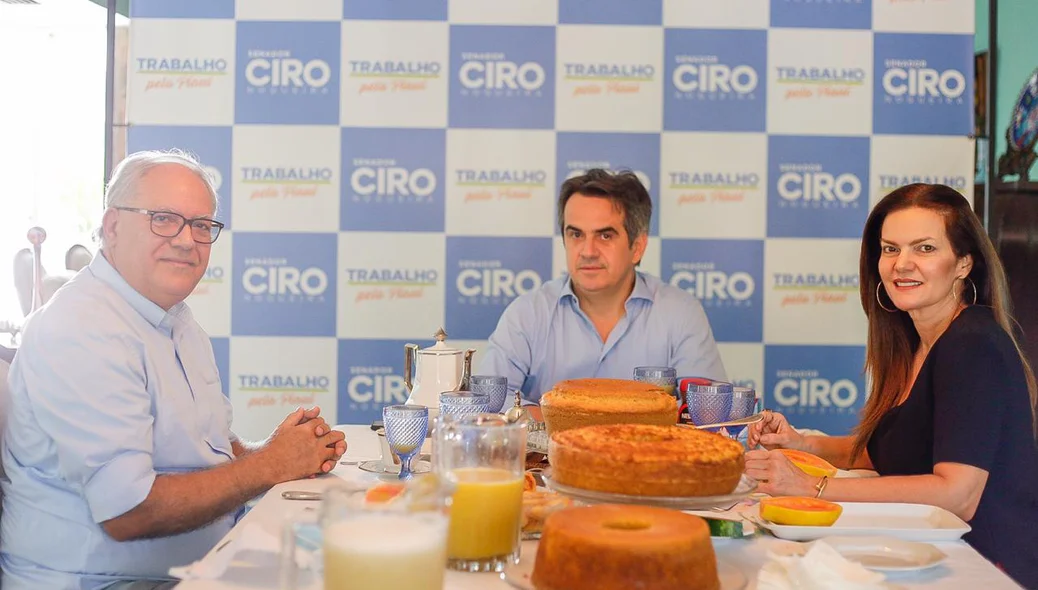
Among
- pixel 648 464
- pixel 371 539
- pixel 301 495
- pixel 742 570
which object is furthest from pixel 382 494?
pixel 301 495

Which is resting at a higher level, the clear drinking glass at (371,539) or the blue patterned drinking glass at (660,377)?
the blue patterned drinking glass at (660,377)

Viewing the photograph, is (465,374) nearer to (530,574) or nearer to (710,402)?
(710,402)

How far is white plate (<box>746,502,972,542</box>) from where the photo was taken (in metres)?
1.46

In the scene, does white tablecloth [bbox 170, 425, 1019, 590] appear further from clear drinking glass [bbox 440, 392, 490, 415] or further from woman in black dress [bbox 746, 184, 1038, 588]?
clear drinking glass [bbox 440, 392, 490, 415]

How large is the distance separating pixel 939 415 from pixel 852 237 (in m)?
2.19

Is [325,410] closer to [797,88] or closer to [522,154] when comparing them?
[522,154]

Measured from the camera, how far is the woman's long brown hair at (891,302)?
2125 millimetres

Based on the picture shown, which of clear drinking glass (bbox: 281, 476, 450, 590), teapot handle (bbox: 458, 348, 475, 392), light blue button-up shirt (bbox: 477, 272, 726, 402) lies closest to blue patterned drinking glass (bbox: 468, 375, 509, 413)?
teapot handle (bbox: 458, 348, 475, 392)

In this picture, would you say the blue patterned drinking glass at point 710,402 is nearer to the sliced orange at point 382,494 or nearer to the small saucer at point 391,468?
the small saucer at point 391,468

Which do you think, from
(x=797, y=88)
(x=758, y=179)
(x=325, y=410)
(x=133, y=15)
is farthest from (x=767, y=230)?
(x=133, y=15)

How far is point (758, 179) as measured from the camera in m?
3.89

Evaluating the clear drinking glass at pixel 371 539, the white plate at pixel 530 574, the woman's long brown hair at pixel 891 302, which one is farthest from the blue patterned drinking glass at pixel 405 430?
the woman's long brown hair at pixel 891 302

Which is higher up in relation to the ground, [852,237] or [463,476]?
[852,237]

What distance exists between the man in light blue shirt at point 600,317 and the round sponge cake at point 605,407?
4.56 feet
